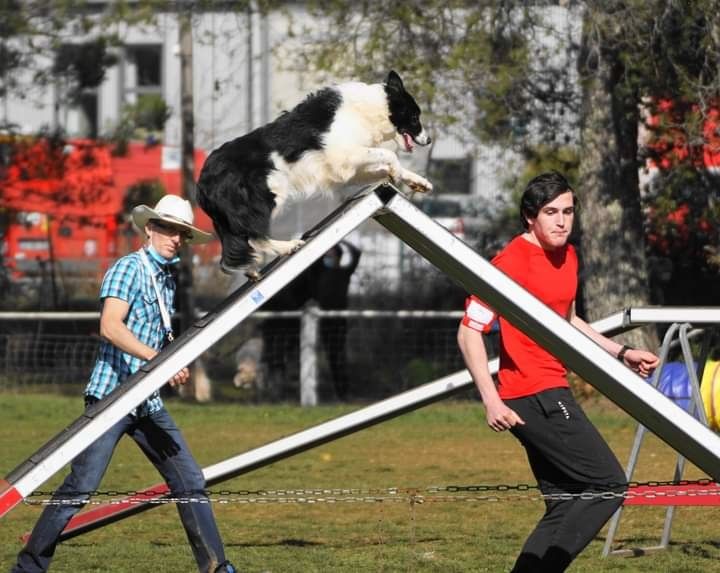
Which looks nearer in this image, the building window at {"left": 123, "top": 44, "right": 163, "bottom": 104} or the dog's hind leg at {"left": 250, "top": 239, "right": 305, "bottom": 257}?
the dog's hind leg at {"left": 250, "top": 239, "right": 305, "bottom": 257}

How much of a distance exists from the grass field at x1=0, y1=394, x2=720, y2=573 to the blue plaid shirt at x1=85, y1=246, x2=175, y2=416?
119 centimetres

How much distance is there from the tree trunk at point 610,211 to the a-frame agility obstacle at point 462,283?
970cm

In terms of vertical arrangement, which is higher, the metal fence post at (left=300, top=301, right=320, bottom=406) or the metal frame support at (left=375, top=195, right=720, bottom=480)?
the metal frame support at (left=375, top=195, right=720, bottom=480)

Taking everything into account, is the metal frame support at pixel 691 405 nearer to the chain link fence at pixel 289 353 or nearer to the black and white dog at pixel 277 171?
the black and white dog at pixel 277 171

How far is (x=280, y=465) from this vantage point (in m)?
10.3

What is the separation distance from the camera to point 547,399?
4797 millimetres

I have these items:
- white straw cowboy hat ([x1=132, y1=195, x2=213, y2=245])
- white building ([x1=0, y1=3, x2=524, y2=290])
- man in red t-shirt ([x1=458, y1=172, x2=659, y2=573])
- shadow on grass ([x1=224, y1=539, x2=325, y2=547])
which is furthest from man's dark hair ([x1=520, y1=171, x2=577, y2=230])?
white building ([x1=0, y1=3, x2=524, y2=290])

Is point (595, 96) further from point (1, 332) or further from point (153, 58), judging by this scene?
point (153, 58)

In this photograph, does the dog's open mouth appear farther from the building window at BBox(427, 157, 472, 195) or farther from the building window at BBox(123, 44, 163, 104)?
the building window at BBox(123, 44, 163, 104)

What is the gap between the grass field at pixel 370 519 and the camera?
21.3ft

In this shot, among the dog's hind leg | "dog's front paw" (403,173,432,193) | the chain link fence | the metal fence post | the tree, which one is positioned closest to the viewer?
"dog's front paw" (403,173,432,193)

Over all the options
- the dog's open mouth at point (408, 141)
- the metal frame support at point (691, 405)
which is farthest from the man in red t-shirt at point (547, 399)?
the dog's open mouth at point (408, 141)

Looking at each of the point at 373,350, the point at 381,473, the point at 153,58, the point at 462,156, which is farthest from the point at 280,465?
the point at 153,58

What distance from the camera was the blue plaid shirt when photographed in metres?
5.51
